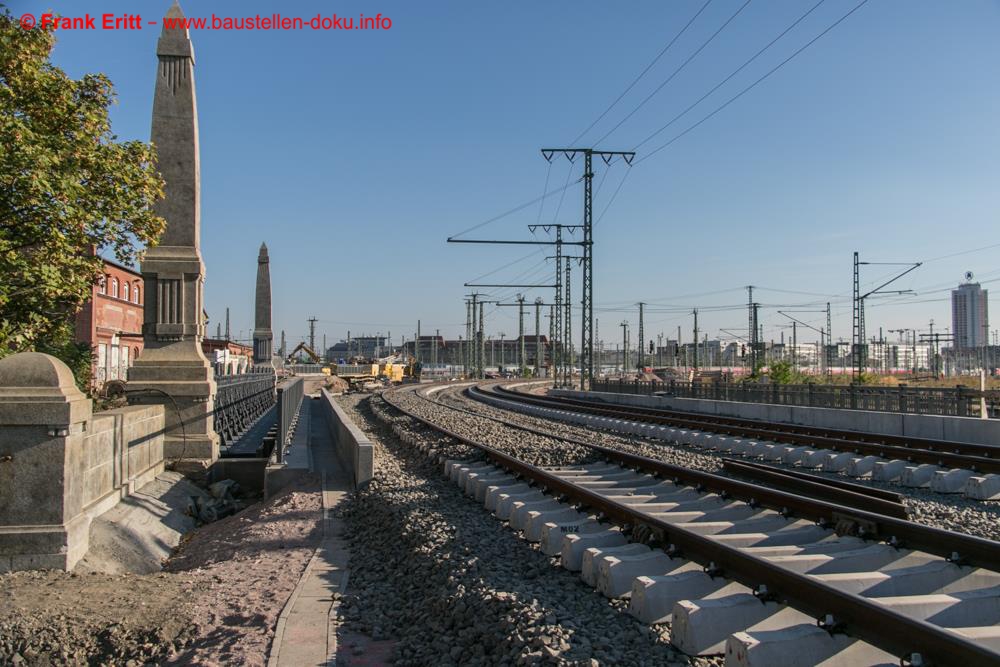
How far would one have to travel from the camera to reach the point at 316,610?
6.36 meters

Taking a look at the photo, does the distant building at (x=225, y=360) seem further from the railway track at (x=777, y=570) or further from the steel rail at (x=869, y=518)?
the steel rail at (x=869, y=518)

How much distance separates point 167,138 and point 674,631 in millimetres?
12797

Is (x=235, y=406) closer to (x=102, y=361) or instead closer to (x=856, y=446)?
(x=856, y=446)

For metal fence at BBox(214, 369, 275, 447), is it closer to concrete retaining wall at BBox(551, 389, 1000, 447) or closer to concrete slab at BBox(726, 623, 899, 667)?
concrete slab at BBox(726, 623, 899, 667)

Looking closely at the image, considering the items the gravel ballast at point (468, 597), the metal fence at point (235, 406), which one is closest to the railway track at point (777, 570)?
the gravel ballast at point (468, 597)

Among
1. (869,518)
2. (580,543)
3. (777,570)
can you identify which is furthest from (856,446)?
(777,570)

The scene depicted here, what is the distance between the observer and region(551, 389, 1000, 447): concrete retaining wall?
16.3 metres

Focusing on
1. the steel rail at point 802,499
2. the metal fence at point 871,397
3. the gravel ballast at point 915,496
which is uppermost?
the metal fence at point 871,397

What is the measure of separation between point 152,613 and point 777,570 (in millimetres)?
4796

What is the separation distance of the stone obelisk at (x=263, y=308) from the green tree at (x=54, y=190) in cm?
2614

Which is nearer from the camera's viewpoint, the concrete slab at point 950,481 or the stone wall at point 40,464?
the stone wall at point 40,464

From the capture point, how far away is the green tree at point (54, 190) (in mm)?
11094

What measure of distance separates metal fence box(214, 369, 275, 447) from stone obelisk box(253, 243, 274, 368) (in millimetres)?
11095

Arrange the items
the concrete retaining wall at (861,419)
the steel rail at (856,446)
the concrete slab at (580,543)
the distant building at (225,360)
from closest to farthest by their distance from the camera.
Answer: the concrete slab at (580,543) < the steel rail at (856,446) < the concrete retaining wall at (861,419) < the distant building at (225,360)
